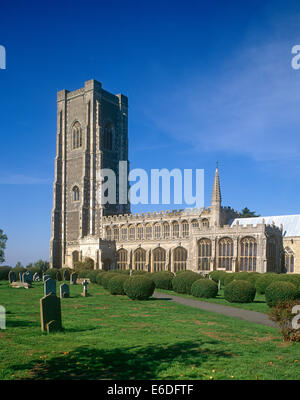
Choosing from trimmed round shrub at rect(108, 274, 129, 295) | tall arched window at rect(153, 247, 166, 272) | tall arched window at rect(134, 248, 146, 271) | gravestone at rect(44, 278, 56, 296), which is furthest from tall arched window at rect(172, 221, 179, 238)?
gravestone at rect(44, 278, 56, 296)

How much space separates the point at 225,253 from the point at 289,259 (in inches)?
329

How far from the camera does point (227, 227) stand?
39000 mm

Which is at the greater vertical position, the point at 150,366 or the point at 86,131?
the point at 86,131

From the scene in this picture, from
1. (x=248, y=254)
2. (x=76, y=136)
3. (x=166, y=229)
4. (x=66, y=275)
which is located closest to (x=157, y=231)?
(x=166, y=229)

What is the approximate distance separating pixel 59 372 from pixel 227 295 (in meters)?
13.8

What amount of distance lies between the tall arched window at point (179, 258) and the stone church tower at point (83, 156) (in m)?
16.5

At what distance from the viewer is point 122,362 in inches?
309

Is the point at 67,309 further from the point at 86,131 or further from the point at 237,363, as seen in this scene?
the point at 86,131

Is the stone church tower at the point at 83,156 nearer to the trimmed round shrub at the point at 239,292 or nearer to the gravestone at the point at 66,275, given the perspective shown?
the gravestone at the point at 66,275

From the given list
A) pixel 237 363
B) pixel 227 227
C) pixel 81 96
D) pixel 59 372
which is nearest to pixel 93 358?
pixel 59 372

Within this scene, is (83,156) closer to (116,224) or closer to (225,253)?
(116,224)

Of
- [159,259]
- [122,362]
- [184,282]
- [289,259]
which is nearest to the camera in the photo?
[122,362]

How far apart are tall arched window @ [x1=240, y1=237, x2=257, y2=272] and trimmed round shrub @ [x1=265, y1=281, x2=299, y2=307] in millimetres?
21782
